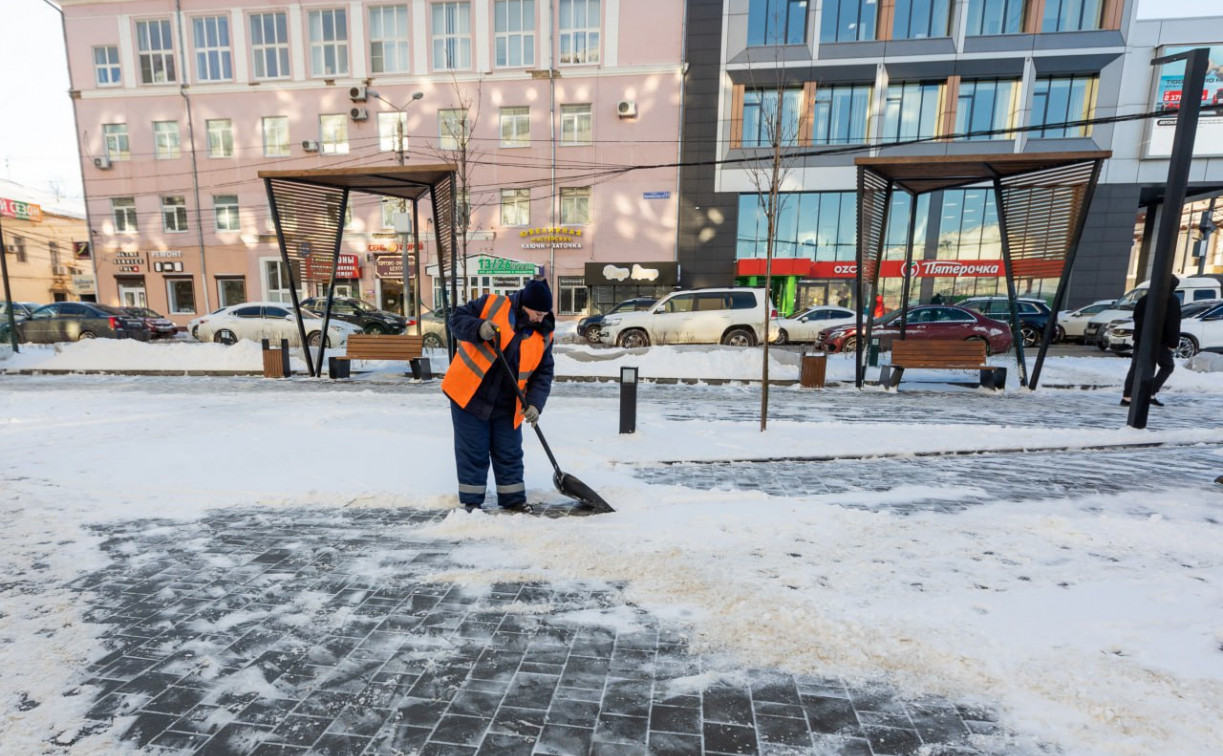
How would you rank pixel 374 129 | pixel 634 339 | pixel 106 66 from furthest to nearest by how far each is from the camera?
pixel 106 66 → pixel 374 129 → pixel 634 339

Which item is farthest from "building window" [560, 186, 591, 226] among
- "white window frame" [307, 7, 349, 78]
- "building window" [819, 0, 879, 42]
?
"building window" [819, 0, 879, 42]

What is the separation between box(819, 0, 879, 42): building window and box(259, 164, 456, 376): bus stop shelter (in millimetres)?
20086

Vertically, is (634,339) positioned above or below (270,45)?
below

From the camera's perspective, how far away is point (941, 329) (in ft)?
45.0

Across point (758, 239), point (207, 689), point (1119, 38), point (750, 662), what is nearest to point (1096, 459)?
point (750, 662)

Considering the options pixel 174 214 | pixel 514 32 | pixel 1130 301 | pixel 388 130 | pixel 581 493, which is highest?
pixel 514 32

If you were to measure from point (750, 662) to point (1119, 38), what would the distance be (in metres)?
31.0

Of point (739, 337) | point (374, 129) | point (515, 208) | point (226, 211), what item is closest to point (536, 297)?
point (739, 337)

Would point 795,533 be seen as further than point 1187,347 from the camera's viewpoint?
No

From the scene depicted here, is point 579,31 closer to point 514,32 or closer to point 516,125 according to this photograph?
point 514,32

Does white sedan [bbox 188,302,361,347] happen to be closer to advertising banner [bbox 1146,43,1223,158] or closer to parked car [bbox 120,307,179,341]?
parked car [bbox 120,307,179,341]

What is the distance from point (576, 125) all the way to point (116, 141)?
22.6 metres

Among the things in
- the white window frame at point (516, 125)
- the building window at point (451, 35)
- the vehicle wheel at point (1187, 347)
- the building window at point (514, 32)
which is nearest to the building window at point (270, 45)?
the building window at point (451, 35)

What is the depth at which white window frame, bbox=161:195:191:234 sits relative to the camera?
2594cm
